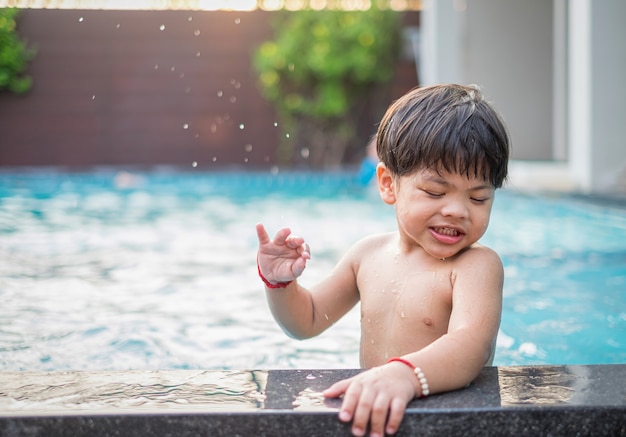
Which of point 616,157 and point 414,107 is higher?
point 414,107

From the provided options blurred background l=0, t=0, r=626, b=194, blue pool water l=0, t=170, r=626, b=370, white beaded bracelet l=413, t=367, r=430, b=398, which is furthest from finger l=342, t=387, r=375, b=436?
blurred background l=0, t=0, r=626, b=194

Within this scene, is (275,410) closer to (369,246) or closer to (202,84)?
(369,246)

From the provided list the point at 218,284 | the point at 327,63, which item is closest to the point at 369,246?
the point at 218,284

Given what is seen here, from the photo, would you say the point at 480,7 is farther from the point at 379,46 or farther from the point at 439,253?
the point at 439,253

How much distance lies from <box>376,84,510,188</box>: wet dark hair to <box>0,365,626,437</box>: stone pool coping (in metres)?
0.48

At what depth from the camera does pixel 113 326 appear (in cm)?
349

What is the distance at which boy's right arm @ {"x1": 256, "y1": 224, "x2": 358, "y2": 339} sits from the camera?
175 cm

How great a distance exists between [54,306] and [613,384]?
9.52 ft

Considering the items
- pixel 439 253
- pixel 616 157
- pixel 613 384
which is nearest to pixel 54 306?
pixel 439 253

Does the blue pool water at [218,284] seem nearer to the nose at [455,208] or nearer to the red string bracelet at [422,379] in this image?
the nose at [455,208]

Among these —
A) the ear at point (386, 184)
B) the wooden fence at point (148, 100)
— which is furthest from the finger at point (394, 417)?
the wooden fence at point (148, 100)

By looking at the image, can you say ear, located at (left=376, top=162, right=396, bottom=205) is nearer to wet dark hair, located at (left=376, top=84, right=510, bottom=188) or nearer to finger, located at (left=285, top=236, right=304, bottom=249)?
wet dark hair, located at (left=376, top=84, right=510, bottom=188)

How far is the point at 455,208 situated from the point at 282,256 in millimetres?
399

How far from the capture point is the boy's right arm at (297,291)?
5.75 feet
